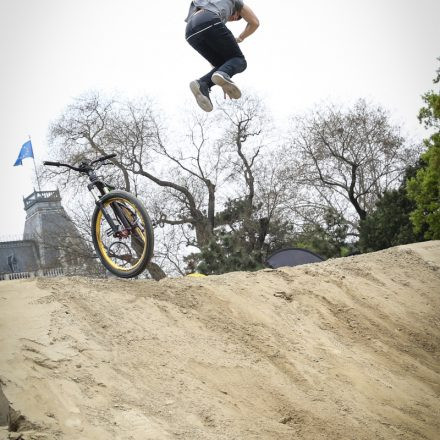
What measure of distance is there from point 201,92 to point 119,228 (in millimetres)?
2268

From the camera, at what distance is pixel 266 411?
5.22 meters

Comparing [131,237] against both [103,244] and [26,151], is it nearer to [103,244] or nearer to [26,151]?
[103,244]

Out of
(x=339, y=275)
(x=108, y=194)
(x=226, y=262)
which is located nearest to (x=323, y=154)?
(x=226, y=262)

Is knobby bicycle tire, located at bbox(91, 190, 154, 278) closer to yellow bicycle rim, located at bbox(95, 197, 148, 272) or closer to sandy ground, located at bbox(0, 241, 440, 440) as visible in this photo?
yellow bicycle rim, located at bbox(95, 197, 148, 272)

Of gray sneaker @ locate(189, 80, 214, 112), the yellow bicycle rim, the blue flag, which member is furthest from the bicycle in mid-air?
the blue flag

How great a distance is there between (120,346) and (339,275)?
178 inches

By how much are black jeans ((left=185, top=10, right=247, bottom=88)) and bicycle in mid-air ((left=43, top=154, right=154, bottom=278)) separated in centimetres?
187

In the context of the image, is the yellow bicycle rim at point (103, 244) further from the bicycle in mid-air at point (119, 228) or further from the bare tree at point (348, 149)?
the bare tree at point (348, 149)

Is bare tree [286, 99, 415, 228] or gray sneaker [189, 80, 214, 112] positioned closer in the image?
gray sneaker [189, 80, 214, 112]

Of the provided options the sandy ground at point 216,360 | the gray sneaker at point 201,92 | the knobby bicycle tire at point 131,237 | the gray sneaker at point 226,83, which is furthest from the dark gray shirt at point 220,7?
the sandy ground at point 216,360

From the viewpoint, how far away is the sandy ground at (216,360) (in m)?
4.64

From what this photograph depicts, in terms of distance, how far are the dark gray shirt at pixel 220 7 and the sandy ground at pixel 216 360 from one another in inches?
130

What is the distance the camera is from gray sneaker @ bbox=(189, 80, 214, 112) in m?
5.64

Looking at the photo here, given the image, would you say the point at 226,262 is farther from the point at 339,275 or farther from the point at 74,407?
the point at 74,407
